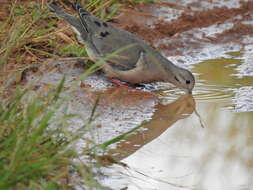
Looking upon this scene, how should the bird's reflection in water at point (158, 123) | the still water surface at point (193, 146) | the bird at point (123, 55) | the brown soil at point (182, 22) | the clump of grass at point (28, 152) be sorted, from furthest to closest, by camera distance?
the brown soil at point (182, 22) < the bird at point (123, 55) < the bird's reflection in water at point (158, 123) < the still water surface at point (193, 146) < the clump of grass at point (28, 152)

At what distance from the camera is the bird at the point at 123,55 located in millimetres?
6934

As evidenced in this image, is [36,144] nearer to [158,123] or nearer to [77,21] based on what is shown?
[158,123]

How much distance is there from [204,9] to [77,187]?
6177mm

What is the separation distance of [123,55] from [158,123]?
4.79 feet

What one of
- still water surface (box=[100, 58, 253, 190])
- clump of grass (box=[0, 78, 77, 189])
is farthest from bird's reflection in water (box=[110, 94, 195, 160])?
clump of grass (box=[0, 78, 77, 189])

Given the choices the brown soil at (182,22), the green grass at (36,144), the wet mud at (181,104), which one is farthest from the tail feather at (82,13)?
the green grass at (36,144)

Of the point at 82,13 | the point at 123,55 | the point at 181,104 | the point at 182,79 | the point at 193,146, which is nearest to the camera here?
the point at 193,146

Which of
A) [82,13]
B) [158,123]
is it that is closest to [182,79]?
[158,123]

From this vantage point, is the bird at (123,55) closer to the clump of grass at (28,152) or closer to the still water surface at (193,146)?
the still water surface at (193,146)

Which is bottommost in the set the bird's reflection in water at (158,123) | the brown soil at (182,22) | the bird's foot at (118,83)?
the brown soil at (182,22)

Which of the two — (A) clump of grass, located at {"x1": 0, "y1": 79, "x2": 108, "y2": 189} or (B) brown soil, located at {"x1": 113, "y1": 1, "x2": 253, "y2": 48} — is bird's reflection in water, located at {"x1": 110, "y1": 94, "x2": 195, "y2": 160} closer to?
(A) clump of grass, located at {"x1": 0, "y1": 79, "x2": 108, "y2": 189}

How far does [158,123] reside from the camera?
5809 millimetres

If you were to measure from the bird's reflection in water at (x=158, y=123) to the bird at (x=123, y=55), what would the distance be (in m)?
0.32

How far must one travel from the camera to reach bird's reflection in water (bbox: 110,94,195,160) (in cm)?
502
